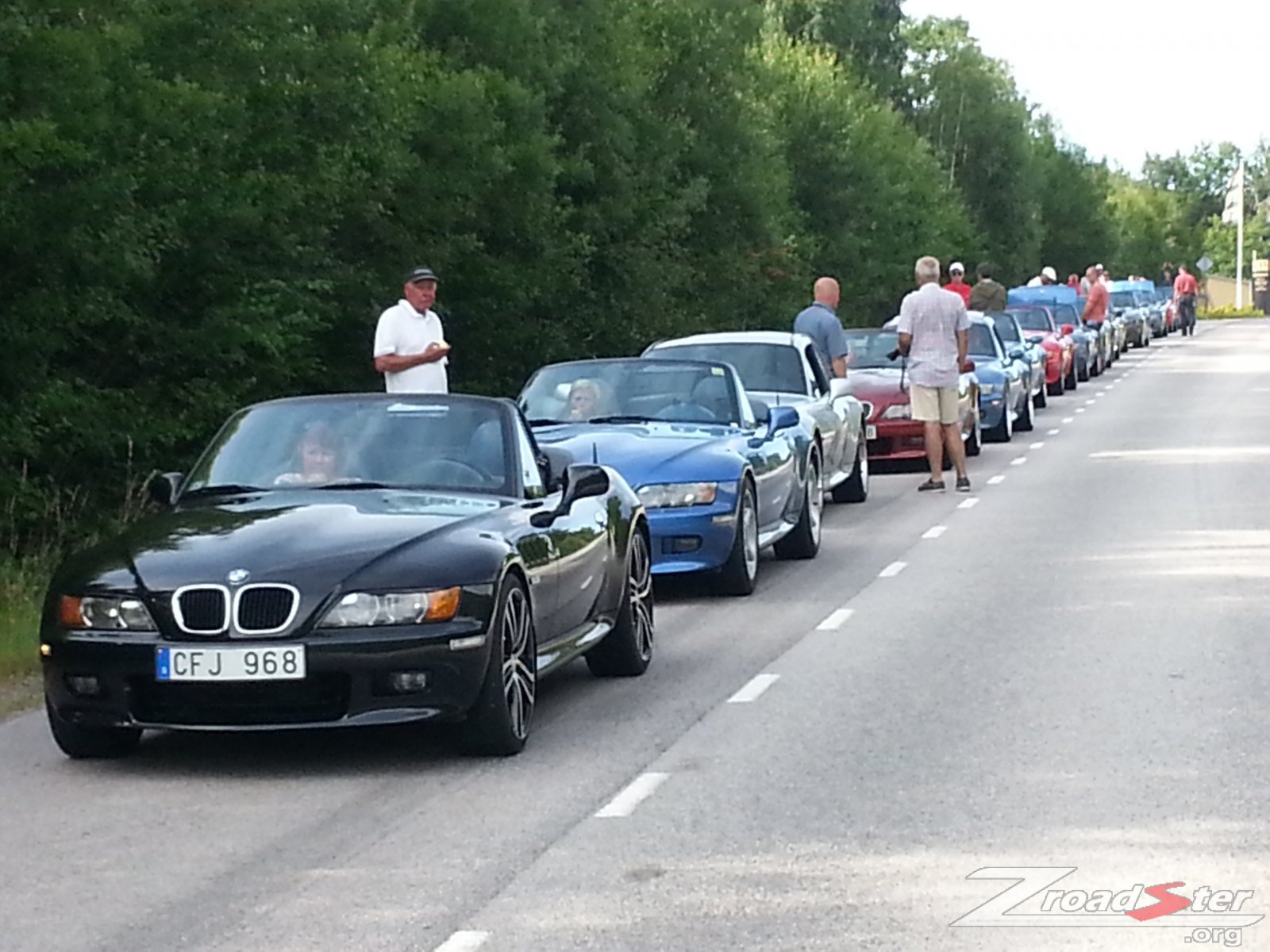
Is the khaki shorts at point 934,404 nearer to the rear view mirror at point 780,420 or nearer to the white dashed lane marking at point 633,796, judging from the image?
the rear view mirror at point 780,420

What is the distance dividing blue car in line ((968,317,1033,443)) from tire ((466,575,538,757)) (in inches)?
728

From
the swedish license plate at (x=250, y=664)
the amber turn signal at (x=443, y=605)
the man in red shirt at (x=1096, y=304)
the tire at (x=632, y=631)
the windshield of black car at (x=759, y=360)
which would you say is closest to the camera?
the swedish license plate at (x=250, y=664)

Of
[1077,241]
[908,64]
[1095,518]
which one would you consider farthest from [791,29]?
[1095,518]

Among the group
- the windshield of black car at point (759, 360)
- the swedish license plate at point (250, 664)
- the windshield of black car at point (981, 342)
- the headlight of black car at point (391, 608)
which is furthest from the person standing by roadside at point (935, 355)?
the swedish license plate at point (250, 664)

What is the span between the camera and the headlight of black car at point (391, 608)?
28.1 feet

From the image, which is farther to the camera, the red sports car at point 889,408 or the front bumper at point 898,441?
the front bumper at point 898,441

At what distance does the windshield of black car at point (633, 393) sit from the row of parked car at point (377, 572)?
0.91m

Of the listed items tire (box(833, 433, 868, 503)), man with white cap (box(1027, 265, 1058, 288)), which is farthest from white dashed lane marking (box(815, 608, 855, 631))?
man with white cap (box(1027, 265, 1058, 288))

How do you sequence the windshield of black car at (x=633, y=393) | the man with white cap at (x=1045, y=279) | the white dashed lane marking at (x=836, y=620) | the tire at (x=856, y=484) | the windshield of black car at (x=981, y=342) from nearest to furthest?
1. the white dashed lane marking at (x=836, y=620)
2. the windshield of black car at (x=633, y=393)
3. the tire at (x=856, y=484)
4. the windshield of black car at (x=981, y=342)
5. the man with white cap at (x=1045, y=279)

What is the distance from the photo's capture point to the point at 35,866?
740 centimetres

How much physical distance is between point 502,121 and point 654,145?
896cm

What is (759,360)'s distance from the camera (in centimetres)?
1889

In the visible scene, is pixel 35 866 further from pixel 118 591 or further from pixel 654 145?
pixel 654 145

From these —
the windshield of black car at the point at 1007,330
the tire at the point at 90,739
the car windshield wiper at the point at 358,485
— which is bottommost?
the tire at the point at 90,739
